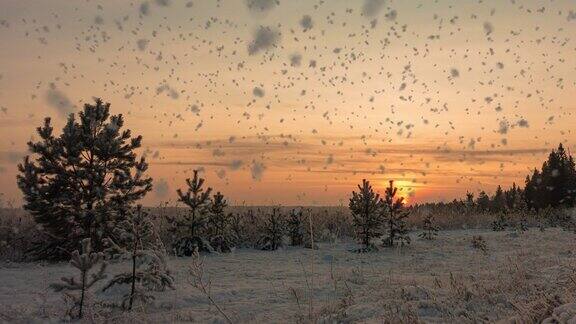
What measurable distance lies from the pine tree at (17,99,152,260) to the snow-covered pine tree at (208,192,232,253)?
12.9 ft

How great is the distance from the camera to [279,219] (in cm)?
2208

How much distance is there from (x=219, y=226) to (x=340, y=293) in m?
11.6

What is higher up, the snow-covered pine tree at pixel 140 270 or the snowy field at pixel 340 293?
the snow-covered pine tree at pixel 140 270

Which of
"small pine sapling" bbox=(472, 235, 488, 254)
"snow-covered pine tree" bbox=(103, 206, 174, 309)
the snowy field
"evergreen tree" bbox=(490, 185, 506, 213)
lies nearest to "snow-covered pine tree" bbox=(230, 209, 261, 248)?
the snowy field

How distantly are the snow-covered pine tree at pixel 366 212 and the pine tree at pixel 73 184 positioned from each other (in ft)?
29.1

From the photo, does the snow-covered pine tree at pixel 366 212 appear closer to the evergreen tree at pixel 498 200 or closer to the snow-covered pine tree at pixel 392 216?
the snow-covered pine tree at pixel 392 216

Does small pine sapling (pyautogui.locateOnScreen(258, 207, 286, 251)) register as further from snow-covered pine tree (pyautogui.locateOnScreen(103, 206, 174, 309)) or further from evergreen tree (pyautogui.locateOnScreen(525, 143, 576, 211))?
evergreen tree (pyautogui.locateOnScreen(525, 143, 576, 211))

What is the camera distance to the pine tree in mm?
17703

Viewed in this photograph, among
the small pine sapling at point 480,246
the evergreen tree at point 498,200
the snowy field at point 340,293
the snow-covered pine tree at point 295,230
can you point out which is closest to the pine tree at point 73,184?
the snowy field at point 340,293

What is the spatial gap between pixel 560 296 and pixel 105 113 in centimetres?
1563

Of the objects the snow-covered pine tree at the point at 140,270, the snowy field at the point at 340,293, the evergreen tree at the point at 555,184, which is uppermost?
Result: the evergreen tree at the point at 555,184

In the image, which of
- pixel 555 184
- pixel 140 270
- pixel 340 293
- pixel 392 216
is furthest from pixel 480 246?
pixel 555 184

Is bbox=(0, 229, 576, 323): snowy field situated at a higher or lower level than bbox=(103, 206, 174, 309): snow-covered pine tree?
lower

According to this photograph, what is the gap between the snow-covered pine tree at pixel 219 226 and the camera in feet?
66.4
